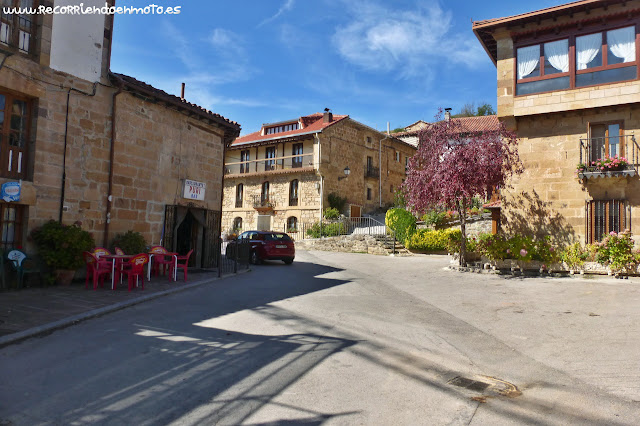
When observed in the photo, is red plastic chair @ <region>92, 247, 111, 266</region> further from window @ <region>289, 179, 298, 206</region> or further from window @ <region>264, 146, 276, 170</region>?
window @ <region>264, 146, 276, 170</region>

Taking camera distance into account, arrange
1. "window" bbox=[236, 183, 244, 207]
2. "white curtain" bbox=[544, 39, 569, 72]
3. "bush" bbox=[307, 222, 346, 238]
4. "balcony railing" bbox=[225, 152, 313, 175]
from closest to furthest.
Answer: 1. "white curtain" bbox=[544, 39, 569, 72]
2. "bush" bbox=[307, 222, 346, 238]
3. "balcony railing" bbox=[225, 152, 313, 175]
4. "window" bbox=[236, 183, 244, 207]

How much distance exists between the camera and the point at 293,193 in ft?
102

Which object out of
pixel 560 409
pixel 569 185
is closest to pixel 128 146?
pixel 560 409

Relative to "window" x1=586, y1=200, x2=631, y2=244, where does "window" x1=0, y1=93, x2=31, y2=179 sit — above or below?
above

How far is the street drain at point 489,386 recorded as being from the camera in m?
3.87

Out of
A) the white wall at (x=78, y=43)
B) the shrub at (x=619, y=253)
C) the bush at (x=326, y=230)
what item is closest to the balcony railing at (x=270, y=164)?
the bush at (x=326, y=230)

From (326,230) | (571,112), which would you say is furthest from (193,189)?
(326,230)

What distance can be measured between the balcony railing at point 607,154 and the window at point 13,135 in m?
14.5

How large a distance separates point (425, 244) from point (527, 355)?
16.3 m

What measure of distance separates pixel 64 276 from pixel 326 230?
1906 centimetres

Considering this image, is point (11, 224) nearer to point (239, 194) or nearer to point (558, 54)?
point (558, 54)

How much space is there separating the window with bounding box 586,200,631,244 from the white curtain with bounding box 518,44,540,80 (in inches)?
185

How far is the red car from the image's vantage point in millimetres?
16719

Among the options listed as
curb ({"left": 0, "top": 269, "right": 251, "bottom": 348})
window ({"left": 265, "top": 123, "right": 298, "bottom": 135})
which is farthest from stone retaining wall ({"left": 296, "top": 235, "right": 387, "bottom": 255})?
curb ({"left": 0, "top": 269, "right": 251, "bottom": 348})
